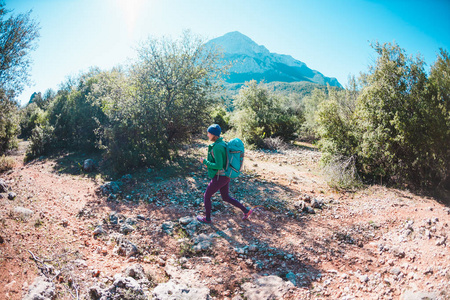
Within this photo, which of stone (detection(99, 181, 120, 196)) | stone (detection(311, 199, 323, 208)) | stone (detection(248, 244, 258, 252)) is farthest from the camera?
stone (detection(99, 181, 120, 196))

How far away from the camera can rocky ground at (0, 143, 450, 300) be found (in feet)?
10.9

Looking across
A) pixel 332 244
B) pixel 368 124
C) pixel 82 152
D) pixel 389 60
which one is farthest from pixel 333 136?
pixel 82 152

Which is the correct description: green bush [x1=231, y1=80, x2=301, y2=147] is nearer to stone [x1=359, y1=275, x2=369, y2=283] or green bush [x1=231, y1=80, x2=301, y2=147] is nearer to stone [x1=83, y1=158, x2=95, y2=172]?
stone [x1=83, y1=158, x2=95, y2=172]

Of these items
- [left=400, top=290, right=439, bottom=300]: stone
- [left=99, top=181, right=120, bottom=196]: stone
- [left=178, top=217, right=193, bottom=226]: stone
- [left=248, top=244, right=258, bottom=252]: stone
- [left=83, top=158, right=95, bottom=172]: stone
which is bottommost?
[left=248, top=244, right=258, bottom=252]: stone

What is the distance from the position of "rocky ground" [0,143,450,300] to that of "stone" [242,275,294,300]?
0.05 ft

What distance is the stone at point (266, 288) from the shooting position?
3.41 meters

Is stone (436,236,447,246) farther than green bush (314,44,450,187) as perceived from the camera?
No

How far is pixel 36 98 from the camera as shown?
31.7 m

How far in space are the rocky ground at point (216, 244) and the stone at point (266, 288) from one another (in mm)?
16

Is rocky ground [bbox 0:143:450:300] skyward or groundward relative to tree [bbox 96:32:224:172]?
groundward

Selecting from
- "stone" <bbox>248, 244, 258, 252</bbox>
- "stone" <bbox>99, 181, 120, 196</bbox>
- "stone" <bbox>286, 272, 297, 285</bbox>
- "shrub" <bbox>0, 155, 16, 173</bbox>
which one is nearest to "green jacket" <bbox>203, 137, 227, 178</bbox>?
"stone" <bbox>248, 244, 258, 252</bbox>

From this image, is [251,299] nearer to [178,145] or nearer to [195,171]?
[195,171]

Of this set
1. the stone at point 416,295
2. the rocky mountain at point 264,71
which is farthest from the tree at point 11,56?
the rocky mountain at point 264,71

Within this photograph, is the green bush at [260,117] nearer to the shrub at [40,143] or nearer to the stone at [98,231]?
the shrub at [40,143]
